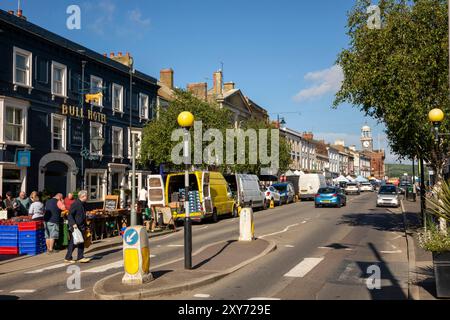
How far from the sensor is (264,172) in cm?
5075

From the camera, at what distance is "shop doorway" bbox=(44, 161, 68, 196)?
26.3m

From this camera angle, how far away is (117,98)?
1347 inches

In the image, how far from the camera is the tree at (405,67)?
596 inches

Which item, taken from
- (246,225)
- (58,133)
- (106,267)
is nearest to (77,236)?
(106,267)

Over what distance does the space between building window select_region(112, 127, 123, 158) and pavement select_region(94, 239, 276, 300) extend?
19798 mm

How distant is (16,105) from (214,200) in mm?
11377

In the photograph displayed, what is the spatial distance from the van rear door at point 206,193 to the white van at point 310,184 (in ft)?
78.5

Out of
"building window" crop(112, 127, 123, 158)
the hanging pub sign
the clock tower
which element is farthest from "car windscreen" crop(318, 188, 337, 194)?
the clock tower

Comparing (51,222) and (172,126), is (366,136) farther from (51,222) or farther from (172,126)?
(51,222)

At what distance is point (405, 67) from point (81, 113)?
20.6 metres

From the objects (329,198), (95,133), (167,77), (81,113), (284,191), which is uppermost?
(167,77)

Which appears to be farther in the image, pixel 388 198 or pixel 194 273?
pixel 388 198
